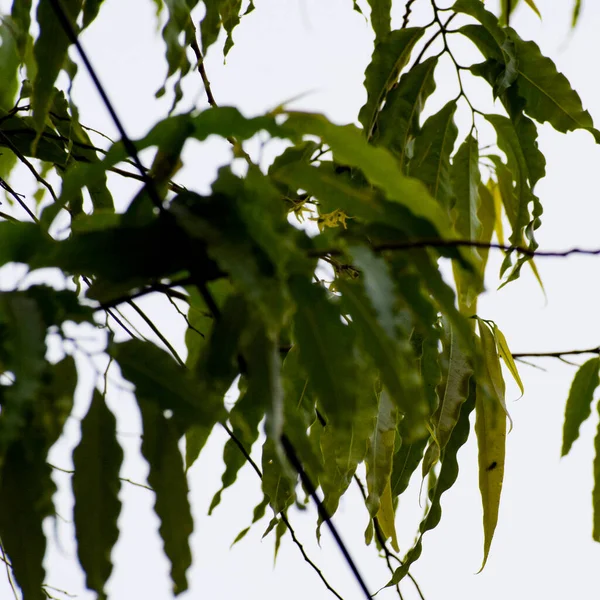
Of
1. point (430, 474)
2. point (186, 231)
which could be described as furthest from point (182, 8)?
point (430, 474)

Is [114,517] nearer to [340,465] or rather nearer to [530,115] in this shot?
[340,465]

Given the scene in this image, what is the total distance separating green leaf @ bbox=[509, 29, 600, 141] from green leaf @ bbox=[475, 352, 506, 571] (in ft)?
0.63

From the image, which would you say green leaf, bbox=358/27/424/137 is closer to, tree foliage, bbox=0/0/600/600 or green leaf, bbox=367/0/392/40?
green leaf, bbox=367/0/392/40

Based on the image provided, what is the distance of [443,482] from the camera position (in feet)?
2.14

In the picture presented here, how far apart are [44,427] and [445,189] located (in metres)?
0.42

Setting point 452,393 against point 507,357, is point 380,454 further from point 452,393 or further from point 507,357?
point 507,357

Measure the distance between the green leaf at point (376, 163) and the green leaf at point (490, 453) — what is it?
1.18 ft

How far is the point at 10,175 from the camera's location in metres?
0.90

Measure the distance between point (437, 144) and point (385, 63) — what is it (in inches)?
3.4

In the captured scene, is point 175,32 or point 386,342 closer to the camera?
point 386,342

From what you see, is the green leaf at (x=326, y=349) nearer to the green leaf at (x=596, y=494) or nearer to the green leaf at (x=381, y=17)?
the green leaf at (x=596, y=494)

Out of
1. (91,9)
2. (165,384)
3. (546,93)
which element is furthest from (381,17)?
(165,384)

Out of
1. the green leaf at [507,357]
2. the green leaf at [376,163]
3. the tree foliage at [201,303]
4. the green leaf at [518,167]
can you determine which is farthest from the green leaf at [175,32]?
the green leaf at [507,357]

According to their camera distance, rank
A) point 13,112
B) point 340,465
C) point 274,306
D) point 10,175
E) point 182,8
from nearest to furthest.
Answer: point 274,306 → point 182,8 → point 340,465 → point 13,112 → point 10,175
